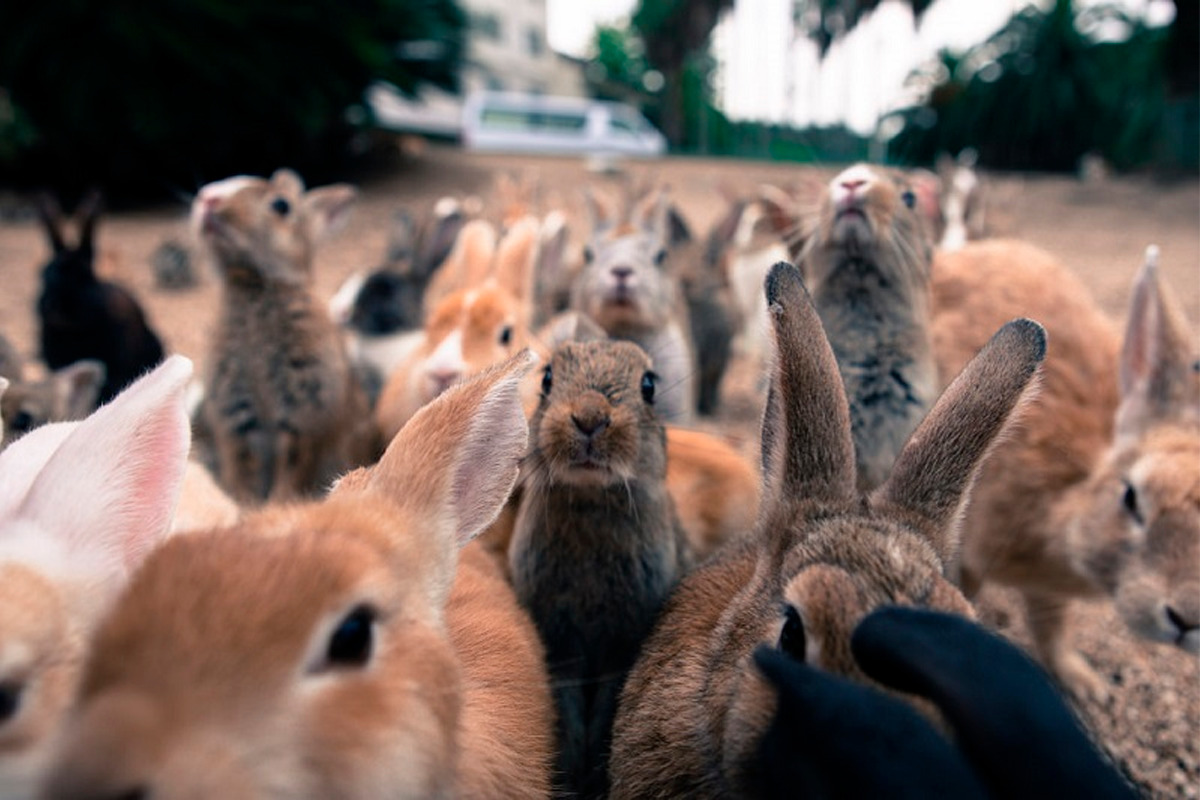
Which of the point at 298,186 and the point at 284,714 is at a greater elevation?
the point at 298,186

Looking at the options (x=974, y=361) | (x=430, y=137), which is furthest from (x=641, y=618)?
(x=430, y=137)

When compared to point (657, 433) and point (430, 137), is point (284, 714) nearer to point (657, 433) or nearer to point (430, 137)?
point (657, 433)

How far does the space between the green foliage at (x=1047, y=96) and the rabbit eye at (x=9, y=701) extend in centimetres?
2204

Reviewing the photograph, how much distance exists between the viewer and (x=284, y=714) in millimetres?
980

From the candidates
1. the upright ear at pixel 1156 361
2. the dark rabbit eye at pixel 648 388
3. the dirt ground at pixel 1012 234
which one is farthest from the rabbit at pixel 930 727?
the upright ear at pixel 1156 361

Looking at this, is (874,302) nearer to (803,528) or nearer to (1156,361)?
(1156,361)

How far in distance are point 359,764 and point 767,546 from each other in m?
0.92

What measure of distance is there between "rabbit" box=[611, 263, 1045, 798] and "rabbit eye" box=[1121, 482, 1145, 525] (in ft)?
4.44

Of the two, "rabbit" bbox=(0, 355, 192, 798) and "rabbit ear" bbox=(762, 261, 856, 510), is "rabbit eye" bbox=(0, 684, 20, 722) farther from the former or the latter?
"rabbit ear" bbox=(762, 261, 856, 510)

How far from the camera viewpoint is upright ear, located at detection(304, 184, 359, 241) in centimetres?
442

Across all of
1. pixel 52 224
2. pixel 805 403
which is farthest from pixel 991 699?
pixel 52 224

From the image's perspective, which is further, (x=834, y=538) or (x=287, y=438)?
(x=287, y=438)

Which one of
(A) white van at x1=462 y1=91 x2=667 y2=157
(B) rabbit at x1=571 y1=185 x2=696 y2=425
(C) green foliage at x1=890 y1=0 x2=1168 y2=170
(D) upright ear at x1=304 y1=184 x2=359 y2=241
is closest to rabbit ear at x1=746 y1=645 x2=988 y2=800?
(B) rabbit at x1=571 y1=185 x2=696 y2=425

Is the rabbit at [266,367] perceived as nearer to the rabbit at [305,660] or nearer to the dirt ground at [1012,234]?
the dirt ground at [1012,234]
